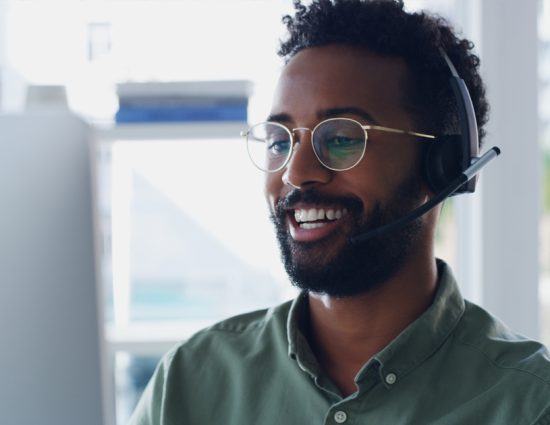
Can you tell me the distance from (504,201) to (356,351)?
82 cm

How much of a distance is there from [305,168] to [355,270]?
18cm

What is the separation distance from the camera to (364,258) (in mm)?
1237

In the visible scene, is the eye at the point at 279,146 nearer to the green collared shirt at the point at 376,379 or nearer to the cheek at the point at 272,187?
the cheek at the point at 272,187

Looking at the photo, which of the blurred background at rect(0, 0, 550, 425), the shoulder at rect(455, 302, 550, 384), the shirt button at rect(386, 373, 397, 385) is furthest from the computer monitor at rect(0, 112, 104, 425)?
the shoulder at rect(455, 302, 550, 384)

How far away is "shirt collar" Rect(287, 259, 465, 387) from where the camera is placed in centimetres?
119

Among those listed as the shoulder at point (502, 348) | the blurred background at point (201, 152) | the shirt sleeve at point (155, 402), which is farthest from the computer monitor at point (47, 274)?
the shoulder at point (502, 348)

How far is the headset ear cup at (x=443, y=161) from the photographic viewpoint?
48.3 inches

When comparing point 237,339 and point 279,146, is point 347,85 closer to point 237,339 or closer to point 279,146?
point 279,146

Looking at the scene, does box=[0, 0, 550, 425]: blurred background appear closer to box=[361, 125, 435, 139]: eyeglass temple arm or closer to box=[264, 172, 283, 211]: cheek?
box=[264, 172, 283, 211]: cheek

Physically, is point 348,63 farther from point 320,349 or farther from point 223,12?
point 223,12

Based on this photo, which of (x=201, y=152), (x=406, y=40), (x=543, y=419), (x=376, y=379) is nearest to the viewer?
(x=543, y=419)

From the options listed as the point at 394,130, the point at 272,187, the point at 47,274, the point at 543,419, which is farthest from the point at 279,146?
the point at 543,419

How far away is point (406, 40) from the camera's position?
1.29m

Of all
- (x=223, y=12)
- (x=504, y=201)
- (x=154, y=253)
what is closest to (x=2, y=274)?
(x=154, y=253)
